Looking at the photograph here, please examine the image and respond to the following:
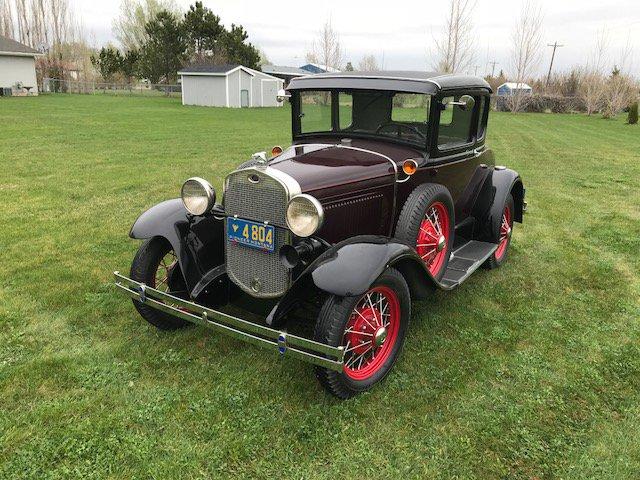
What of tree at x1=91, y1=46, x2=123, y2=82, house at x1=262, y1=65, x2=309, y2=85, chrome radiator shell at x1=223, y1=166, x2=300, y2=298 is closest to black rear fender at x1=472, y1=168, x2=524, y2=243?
chrome radiator shell at x1=223, y1=166, x2=300, y2=298

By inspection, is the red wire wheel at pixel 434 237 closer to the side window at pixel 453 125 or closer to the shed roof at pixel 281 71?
the side window at pixel 453 125

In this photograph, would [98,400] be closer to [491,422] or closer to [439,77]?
[491,422]

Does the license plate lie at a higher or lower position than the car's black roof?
lower

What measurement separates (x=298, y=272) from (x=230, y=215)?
59 centimetres

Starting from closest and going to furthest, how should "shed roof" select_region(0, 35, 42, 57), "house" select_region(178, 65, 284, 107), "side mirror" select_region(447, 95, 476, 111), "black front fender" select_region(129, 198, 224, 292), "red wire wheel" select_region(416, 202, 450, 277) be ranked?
"black front fender" select_region(129, 198, 224, 292) < "red wire wheel" select_region(416, 202, 450, 277) < "side mirror" select_region(447, 95, 476, 111) < "shed roof" select_region(0, 35, 42, 57) < "house" select_region(178, 65, 284, 107)

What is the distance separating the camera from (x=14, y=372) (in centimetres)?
306

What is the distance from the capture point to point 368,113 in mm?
4109

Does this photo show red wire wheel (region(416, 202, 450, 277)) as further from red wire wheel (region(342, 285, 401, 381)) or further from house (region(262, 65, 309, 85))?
house (region(262, 65, 309, 85))

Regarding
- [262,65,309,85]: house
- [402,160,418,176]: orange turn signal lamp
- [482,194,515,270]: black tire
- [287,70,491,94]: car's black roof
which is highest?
[262,65,309,85]: house

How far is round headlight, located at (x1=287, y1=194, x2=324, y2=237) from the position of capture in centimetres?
277

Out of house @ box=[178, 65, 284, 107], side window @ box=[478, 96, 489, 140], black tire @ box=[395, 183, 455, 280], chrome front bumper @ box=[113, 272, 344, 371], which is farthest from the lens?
house @ box=[178, 65, 284, 107]

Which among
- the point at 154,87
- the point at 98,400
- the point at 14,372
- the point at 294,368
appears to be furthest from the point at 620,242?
the point at 154,87

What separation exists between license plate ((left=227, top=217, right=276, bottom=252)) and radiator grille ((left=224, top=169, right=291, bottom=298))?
0.03 meters

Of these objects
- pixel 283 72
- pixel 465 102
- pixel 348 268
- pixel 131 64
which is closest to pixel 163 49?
pixel 131 64
